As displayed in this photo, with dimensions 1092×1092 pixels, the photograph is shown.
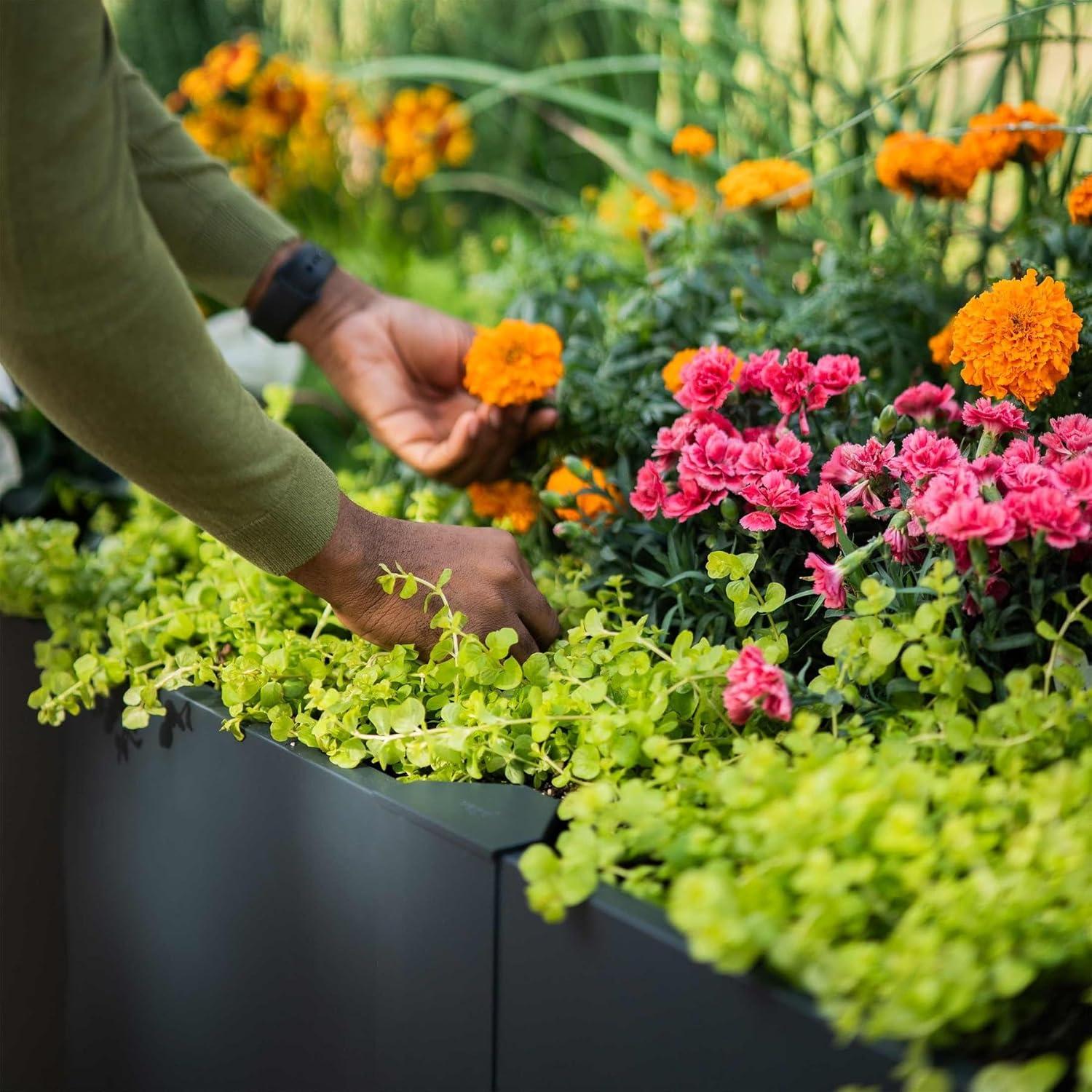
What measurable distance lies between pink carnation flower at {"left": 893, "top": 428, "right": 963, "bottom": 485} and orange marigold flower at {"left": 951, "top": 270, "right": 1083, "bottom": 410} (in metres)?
0.09

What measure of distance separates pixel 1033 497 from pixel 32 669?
1.07m

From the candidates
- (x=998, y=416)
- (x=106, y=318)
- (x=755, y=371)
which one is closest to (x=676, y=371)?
(x=755, y=371)

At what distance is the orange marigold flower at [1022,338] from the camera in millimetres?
859

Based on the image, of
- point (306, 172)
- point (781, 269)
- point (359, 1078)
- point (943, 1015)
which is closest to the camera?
point (943, 1015)

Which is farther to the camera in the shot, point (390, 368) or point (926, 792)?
point (390, 368)

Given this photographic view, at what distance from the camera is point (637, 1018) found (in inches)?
24.5

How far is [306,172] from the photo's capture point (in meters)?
2.79

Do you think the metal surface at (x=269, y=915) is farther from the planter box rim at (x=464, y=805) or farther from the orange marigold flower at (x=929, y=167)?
the orange marigold flower at (x=929, y=167)

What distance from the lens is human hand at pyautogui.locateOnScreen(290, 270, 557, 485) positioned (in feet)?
4.48

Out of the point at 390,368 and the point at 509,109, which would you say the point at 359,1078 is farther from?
the point at 509,109

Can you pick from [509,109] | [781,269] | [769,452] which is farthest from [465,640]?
[509,109]

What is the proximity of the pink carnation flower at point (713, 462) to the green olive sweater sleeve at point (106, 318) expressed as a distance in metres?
0.31

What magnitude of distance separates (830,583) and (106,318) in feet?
1.80

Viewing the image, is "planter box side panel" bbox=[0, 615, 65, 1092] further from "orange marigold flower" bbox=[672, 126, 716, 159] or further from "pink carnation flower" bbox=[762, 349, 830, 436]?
"orange marigold flower" bbox=[672, 126, 716, 159]
